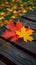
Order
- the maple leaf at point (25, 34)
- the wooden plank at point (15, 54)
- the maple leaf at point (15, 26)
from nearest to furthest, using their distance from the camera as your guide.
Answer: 1. the wooden plank at point (15, 54)
2. the maple leaf at point (25, 34)
3. the maple leaf at point (15, 26)

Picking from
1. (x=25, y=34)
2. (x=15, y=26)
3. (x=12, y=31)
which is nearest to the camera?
(x=25, y=34)

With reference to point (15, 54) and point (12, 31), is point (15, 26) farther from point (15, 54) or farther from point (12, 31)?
point (15, 54)

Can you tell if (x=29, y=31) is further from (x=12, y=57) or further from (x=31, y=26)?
(x=12, y=57)

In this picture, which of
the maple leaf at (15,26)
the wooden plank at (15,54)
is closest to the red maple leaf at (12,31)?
the maple leaf at (15,26)

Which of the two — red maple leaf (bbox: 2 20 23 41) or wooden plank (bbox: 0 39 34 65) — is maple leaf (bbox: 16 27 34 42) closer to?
red maple leaf (bbox: 2 20 23 41)

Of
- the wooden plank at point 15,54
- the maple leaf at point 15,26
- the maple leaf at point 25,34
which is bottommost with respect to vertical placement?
the wooden plank at point 15,54

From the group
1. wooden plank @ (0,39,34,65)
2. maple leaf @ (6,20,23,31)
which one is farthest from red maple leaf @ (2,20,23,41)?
wooden plank @ (0,39,34,65)

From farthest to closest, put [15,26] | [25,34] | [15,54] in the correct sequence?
[15,26] → [25,34] → [15,54]

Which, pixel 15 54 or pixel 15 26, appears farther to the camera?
pixel 15 26

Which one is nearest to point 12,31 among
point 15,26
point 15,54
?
point 15,26

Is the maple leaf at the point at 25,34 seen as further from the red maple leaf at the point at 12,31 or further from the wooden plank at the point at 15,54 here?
the wooden plank at the point at 15,54

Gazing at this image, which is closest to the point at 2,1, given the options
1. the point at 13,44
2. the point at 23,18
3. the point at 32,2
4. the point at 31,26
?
the point at 32,2

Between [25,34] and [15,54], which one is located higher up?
[25,34]
